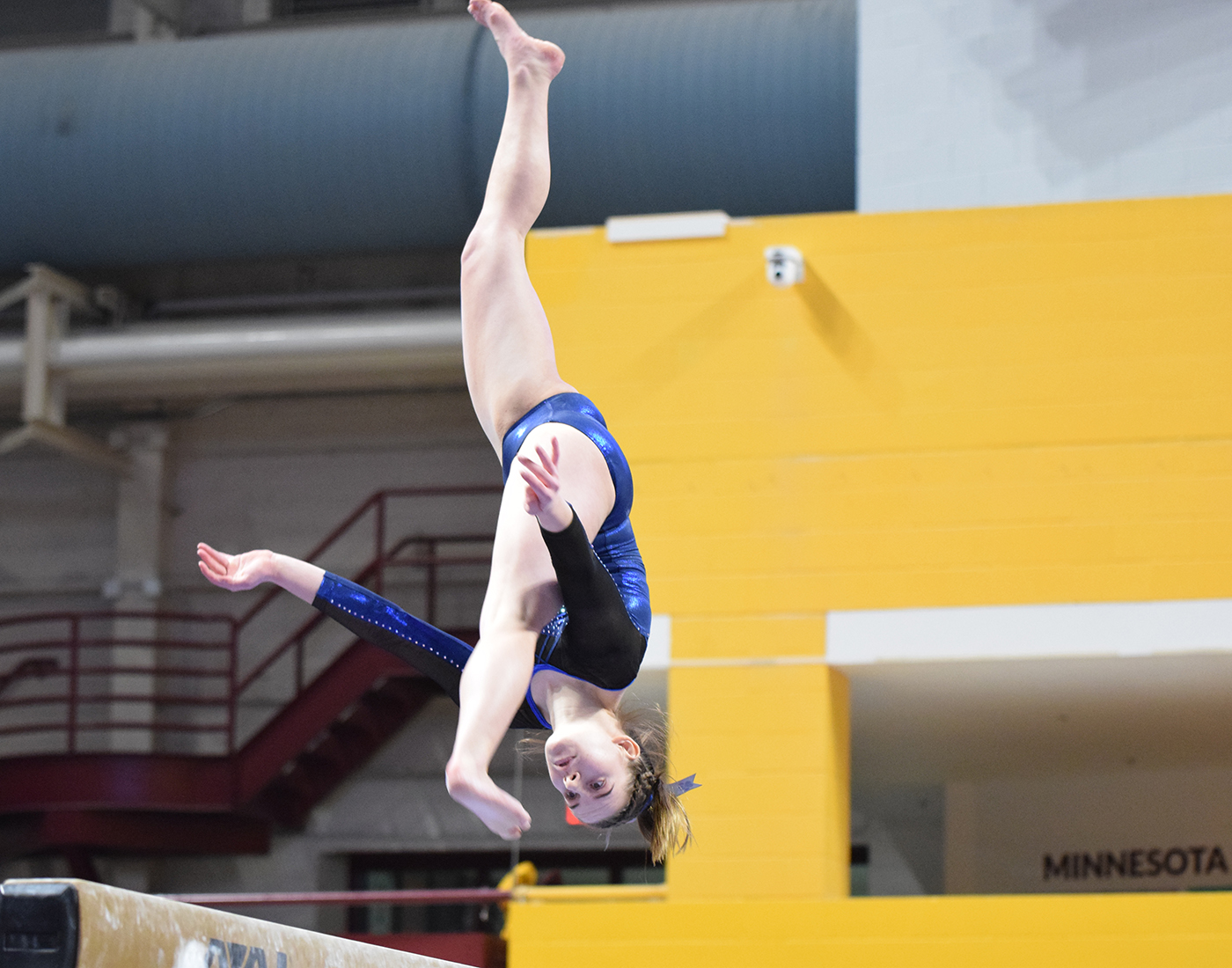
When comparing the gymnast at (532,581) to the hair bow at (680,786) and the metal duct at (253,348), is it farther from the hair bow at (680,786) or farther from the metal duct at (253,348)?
the metal duct at (253,348)

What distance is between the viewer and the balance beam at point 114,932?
2.23 metres

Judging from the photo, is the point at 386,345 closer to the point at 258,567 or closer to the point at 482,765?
the point at 258,567

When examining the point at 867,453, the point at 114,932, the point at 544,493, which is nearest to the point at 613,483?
the point at 544,493

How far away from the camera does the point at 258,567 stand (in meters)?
3.37

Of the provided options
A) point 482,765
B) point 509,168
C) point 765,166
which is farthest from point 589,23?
point 482,765

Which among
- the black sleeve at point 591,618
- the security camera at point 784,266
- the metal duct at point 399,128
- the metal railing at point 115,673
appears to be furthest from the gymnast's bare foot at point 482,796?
the metal railing at point 115,673

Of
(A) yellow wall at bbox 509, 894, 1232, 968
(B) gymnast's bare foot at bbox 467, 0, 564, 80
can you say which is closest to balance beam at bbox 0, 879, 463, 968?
(B) gymnast's bare foot at bbox 467, 0, 564, 80

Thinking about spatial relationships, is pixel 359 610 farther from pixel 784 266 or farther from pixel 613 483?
pixel 784 266

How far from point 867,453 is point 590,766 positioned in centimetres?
369

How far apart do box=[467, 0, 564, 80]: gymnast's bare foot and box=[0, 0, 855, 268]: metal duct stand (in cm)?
480

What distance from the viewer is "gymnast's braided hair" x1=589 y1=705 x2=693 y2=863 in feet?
11.0

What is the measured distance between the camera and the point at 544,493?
269 centimetres

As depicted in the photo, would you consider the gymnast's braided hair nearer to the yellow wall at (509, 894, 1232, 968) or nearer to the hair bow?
the hair bow

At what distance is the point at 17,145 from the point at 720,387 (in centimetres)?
487
